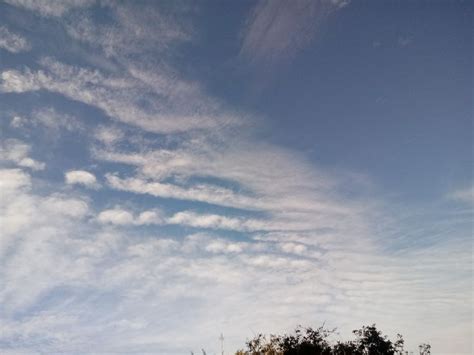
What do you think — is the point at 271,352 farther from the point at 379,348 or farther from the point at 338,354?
the point at 379,348

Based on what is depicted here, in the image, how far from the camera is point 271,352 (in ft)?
67.5

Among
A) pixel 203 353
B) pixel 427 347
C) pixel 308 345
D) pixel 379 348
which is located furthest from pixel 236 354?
pixel 379 348

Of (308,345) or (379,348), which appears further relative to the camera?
(379,348)

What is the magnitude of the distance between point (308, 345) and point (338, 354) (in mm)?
3197

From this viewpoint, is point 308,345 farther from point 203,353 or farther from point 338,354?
point 203,353

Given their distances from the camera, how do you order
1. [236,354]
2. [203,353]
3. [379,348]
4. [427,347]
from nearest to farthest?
[203,353] → [236,354] → [427,347] → [379,348]

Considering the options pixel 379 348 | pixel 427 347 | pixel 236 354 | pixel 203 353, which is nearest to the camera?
pixel 203 353

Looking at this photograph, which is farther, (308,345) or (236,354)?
(308,345)

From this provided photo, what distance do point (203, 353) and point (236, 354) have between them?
17.5 feet

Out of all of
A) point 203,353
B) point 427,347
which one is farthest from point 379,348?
point 203,353

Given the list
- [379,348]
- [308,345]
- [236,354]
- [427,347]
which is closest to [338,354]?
[308,345]

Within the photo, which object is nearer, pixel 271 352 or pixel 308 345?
pixel 271 352

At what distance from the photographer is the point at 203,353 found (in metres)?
15.7

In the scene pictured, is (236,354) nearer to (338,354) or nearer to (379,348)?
(338,354)
